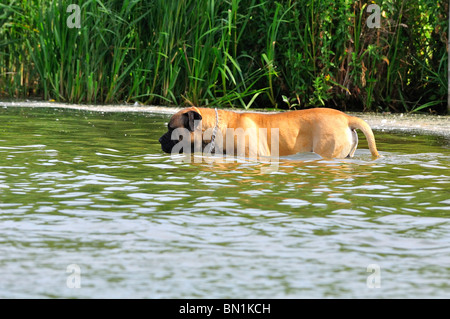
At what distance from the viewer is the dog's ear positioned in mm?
7379

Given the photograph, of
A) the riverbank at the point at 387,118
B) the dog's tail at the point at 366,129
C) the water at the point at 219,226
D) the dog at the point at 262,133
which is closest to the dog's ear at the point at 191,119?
the dog at the point at 262,133

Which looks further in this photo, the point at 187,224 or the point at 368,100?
the point at 368,100

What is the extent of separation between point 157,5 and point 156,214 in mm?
6908

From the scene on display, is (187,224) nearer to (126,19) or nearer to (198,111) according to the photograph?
(198,111)

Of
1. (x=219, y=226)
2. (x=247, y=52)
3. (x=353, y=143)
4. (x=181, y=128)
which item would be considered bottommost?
(x=219, y=226)

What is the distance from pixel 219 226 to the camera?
4496 millimetres

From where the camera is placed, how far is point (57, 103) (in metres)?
11.9

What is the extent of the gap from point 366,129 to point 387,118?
3.61m

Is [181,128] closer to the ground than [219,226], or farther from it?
farther from it

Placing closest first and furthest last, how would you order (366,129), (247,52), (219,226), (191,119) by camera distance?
(219,226), (366,129), (191,119), (247,52)

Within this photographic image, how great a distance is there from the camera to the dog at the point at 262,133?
7.32 meters

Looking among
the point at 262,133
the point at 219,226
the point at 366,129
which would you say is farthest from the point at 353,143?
the point at 219,226

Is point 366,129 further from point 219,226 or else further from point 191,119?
point 219,226
